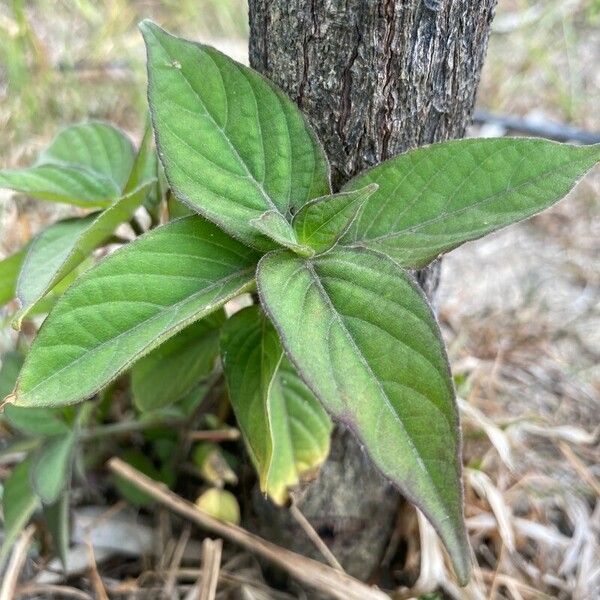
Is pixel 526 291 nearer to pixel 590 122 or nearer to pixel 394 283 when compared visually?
pixel 590 122

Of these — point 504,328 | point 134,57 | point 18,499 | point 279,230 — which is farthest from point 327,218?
point 134,57

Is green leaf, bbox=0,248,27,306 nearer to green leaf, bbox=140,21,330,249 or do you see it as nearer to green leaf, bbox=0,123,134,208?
green leaf, bbox=0,123,134,208

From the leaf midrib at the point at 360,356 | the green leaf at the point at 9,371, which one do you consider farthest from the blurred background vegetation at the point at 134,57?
the leaf midrib at the point at 360,356

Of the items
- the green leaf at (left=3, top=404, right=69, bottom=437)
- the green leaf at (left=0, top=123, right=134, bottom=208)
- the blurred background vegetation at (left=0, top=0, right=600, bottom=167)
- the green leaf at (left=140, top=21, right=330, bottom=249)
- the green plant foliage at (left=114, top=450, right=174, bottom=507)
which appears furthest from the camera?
the blurred background vegetation at (left=0, top=0, right=600, bottom=167)

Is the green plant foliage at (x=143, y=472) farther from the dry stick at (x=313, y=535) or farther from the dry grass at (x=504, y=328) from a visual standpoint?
the dry stick at (x=313, y=535)

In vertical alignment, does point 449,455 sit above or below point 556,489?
above

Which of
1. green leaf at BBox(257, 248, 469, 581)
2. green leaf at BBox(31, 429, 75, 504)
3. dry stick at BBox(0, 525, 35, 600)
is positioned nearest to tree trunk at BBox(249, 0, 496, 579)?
green leaf at BBox(257, 248, 469, 581)

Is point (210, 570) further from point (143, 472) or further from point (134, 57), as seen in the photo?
point (134, 57)

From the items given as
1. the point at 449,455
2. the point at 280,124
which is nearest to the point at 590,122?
the point at 280,124

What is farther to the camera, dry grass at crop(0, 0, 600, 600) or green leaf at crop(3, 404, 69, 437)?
dry grass at crop(0, 0, 600, 600)
